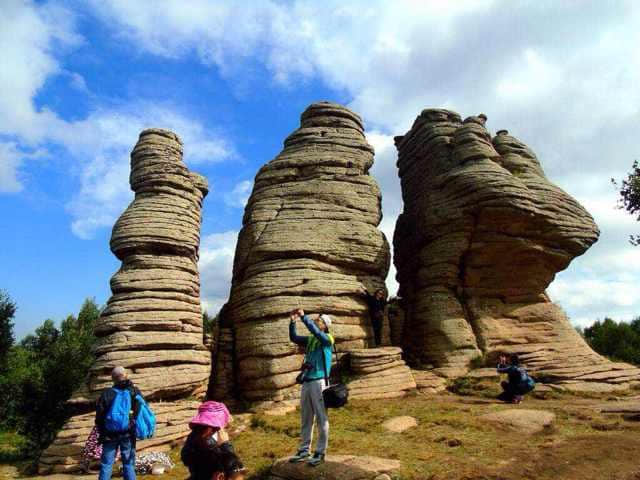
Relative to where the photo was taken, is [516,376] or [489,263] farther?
[489,263]

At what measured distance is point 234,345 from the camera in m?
17.0

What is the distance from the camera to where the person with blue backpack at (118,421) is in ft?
27.2

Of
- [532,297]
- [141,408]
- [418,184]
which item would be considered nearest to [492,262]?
[532,297]

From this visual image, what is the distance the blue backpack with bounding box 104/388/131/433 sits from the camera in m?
8.29

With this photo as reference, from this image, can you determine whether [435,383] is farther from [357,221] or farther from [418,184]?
[418,184]

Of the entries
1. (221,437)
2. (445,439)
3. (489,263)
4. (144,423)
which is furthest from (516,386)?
(221,437)

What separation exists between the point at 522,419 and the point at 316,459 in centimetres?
599

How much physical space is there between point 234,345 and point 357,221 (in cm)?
686

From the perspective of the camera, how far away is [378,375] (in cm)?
1623

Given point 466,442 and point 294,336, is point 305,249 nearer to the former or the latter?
point 294,336

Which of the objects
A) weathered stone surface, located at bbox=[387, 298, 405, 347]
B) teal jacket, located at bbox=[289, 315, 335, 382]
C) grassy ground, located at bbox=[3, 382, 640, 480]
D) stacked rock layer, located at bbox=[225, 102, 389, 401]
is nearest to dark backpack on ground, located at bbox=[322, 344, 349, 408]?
teal jacket, located at bbox=[289, 315, 335, 382]

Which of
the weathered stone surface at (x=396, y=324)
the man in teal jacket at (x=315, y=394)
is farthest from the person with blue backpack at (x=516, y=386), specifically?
the man in teal jacket at (x=315, y=394)

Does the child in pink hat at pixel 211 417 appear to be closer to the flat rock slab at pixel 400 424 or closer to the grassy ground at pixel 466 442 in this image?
the grassy ground at pixel 466 442

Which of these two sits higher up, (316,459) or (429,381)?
(429,381)
